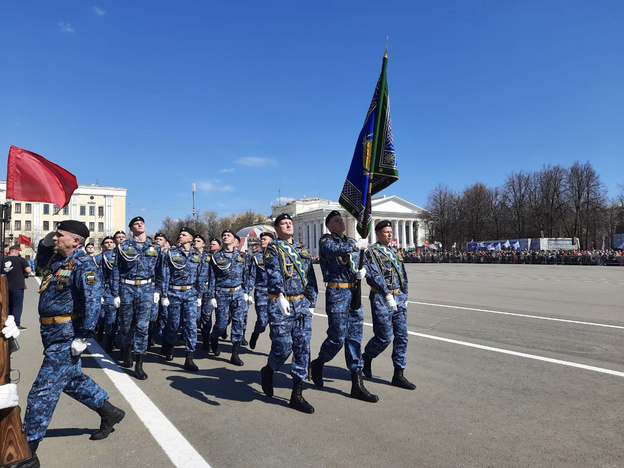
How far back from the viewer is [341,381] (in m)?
5.55

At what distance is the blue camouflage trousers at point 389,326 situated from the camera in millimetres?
5211

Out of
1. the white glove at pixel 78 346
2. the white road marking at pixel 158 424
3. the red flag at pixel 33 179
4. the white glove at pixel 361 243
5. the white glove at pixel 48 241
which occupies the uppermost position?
the red flag at pixel 33 179

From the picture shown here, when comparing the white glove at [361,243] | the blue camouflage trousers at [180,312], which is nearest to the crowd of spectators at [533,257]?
the white glove at [361,243]

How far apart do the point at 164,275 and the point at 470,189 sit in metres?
71.4

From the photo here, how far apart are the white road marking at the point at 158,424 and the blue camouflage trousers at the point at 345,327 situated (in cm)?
197

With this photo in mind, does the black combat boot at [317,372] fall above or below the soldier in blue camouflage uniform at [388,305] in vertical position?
below

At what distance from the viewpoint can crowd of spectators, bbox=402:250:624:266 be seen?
40094 millimetres

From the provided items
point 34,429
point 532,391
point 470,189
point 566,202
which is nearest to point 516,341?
Result: point 532,391

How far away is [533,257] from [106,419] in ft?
159

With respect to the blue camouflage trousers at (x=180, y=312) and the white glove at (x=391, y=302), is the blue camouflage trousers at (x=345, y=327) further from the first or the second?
the blue camouflage trousers at (x=180, y=312)

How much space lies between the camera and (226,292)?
7.33 meters

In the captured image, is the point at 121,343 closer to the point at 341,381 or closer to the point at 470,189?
the point at 341,381

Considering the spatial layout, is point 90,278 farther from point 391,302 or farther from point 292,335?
point 391,302

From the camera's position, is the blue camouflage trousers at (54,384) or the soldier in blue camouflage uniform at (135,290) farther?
the soldier in blue camouflage uniform at (135,290)
